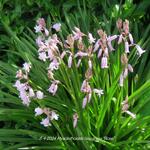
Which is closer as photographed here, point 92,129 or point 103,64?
point 103,64

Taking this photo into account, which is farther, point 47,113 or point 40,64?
point 40,64

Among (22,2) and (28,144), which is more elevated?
(22,2)

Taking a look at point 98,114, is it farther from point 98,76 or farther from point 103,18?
point 103,18

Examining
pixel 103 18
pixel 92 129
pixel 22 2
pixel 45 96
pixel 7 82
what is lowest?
pixel 92 129

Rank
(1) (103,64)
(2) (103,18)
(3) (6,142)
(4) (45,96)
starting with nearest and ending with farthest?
(1) (103,64) → (4) (45,96) → (3) (6,142) → (2) (103,18)

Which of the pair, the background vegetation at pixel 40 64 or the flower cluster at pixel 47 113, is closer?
the flower cluster at pixel 47 113

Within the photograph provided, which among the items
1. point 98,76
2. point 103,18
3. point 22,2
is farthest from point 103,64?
point 22,2

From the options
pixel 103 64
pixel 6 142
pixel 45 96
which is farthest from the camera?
pixel 6 142

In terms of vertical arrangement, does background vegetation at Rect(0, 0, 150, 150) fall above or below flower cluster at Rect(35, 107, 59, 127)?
above

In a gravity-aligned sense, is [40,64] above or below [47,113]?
above

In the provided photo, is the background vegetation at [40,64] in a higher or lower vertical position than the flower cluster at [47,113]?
higher

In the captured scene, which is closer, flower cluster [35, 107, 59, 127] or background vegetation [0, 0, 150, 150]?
flower cluster [35, 107, 59, 127]
